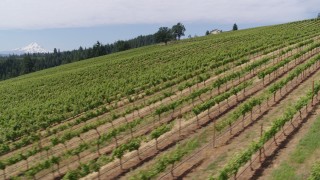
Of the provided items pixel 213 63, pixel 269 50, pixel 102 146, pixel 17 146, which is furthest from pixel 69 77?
pixel 102 146

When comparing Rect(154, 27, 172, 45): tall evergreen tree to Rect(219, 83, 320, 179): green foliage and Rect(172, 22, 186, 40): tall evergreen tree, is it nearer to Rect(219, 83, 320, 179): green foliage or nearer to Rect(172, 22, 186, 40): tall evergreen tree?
Rect(172, 22, 186, 40): tall evergreen tree

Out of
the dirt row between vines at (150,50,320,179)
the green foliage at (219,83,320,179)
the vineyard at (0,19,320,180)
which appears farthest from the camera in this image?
the vineyard at (0,19,320,180)

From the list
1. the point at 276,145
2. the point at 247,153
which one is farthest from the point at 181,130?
the point at 247,153

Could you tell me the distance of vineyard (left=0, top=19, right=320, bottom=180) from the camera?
25.0 meters

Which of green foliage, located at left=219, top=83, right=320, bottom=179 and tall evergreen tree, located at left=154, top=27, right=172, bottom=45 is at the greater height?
tall evergreen tree, located at left=154, top=27, right=172, bottom=45

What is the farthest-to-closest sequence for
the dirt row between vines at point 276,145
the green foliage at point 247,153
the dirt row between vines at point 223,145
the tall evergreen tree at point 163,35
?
the tall evergreen tree at point 163,35 → the dirt row between vines at point 223,145 → the dirt row between vines at point 276,145 → the green foliage at point 247,153

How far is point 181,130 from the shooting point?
33.2m

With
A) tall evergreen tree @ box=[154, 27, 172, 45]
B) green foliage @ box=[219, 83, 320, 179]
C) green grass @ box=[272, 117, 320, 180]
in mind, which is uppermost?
tall evergreen tree @ box=[154, 27, 172, 45]

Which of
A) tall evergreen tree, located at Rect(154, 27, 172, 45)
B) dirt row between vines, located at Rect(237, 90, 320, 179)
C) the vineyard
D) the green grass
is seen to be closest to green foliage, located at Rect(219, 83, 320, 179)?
the vineyard

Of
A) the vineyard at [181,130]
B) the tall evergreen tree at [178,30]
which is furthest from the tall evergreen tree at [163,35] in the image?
the vineyard at [181,130]

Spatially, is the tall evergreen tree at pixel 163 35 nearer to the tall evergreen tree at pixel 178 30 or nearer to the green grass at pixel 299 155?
the tall evergreen tree at pixel 178 30

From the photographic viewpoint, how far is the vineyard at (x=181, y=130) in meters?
25.0

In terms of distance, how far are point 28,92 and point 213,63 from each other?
122 ft

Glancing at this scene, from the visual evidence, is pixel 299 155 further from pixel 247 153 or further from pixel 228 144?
pixel 228 144
